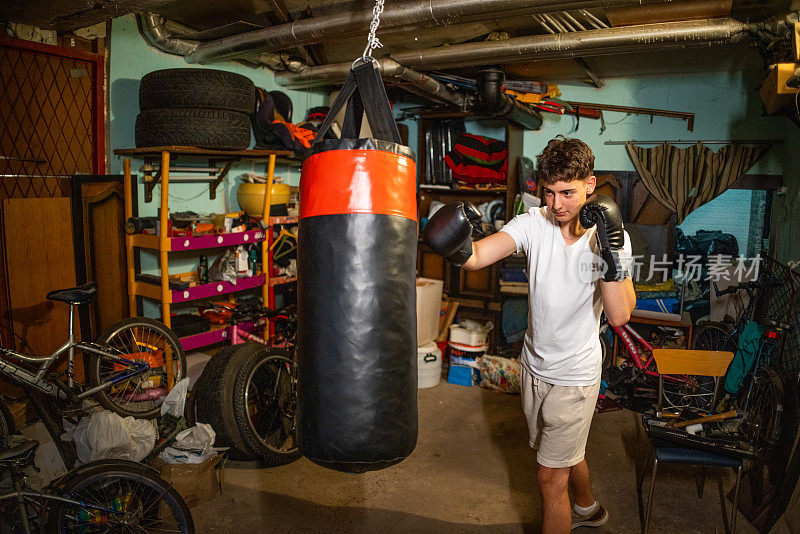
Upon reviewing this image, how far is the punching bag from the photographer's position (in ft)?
4.67

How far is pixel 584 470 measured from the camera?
8.27ft

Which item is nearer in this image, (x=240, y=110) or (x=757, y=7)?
(x=757, y=7)

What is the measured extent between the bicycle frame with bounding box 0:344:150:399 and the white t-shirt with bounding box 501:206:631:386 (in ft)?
8.20

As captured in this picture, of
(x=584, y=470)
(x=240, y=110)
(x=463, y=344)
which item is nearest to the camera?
(x=584, y=470)

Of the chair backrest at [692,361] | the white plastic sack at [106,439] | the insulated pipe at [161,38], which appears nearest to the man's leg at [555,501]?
the chair backrest at [692,361]

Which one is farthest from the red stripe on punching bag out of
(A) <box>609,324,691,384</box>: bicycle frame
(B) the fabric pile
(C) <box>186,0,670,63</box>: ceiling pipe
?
(B) the fabric pile

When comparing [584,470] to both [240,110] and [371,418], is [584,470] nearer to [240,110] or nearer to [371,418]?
[371,418]

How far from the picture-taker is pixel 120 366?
358cm

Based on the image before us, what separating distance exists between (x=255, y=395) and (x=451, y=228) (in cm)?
211

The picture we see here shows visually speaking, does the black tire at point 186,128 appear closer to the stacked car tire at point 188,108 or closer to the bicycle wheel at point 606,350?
the stacked car tire at point 188,108

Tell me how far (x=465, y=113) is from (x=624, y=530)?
11.8ft

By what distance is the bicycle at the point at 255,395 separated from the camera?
10.0 feet

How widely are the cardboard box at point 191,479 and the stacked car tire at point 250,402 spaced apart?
0.76ft

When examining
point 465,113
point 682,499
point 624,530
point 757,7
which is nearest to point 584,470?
point 624,530
